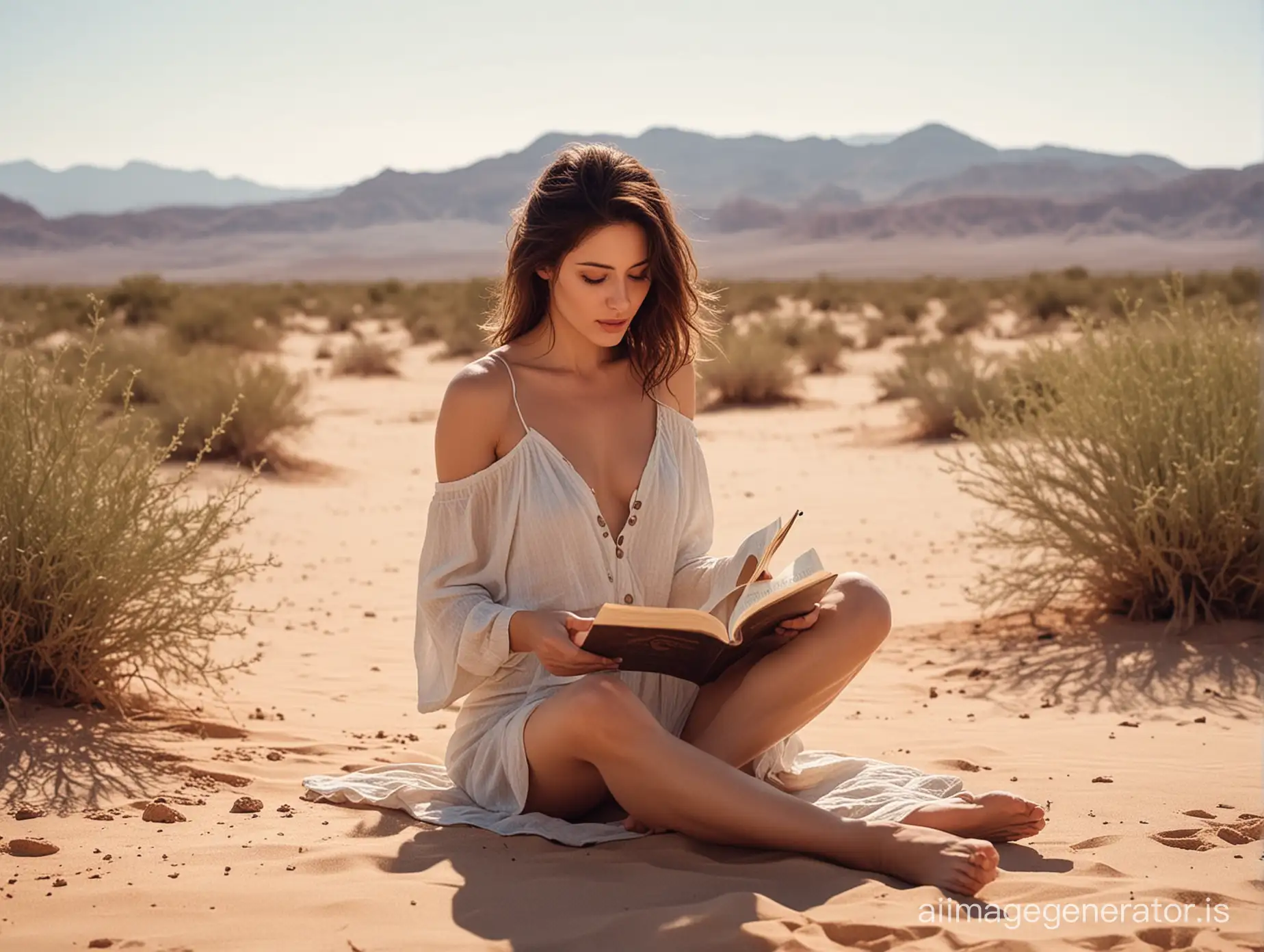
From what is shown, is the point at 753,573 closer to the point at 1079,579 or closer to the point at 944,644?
the point at 944,644

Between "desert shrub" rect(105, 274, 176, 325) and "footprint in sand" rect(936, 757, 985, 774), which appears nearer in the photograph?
"footprint in sand" rect(936, 757, 985, 774)

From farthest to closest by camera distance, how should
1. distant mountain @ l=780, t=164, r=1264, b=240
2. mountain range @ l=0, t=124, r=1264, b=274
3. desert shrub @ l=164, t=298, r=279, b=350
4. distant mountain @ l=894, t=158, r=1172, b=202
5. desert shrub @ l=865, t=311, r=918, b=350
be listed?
1. distant mountain @ l=894, t=158, r=1172, b=202
2. mountain range @ l=0, t=124, r=1264, b=274
3. distant mountain @ l=780, t=164, r=1264, b=240
4. desert shrub @ l=865, t=311, r=918, b=350
5. desert shrub @ l=164, t=298, r=279, b=350

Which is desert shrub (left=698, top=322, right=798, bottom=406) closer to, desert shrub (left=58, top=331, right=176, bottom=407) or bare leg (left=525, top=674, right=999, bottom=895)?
desert shrub (left=58, top=331, right=176, bottom=407)

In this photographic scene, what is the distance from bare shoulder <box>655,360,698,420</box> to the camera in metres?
3.87

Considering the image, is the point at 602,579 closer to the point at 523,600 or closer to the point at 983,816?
the point at 523,600

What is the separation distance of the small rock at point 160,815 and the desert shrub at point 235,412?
25.0 ft

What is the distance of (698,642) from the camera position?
3.01 m

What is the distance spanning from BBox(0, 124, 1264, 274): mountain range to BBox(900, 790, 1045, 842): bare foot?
78449mm

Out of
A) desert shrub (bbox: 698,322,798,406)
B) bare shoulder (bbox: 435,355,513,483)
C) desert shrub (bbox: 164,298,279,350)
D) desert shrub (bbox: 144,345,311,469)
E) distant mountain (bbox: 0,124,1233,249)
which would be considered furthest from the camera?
distant mountain (bbox: 0,124,1233,249)

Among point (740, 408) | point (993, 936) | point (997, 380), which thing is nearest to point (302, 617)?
point (993, 936)

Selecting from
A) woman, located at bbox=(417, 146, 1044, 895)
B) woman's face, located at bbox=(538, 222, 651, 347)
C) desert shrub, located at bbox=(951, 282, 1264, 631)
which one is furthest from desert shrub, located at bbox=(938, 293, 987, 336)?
woman's face, located at bbox=(538, 222, 651, 347)

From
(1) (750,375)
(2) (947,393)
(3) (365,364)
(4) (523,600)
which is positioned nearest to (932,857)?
(4) (523,600)

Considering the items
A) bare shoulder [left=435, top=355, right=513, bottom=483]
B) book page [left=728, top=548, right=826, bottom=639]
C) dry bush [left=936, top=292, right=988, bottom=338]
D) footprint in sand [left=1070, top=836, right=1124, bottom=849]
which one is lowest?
footprint in sand [left=1070, top=836, right=1124, bottom=849]

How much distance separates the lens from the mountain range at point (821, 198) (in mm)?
103062
